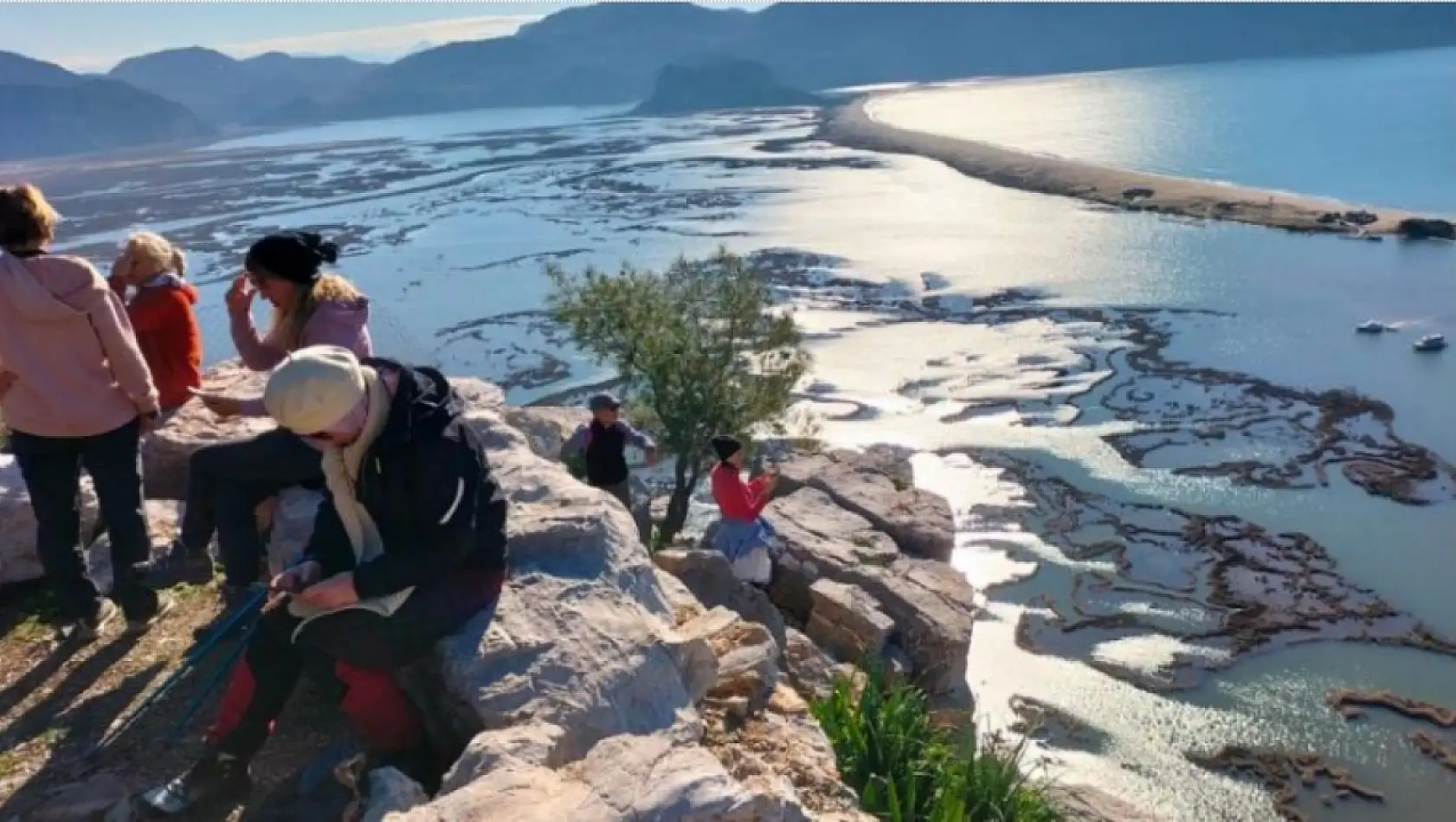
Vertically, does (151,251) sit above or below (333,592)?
above

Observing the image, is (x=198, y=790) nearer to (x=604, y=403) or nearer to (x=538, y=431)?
(x=604, y=403)

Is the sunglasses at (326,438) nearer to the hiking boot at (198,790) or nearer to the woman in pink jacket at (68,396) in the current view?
the hiking boot at (198,790)

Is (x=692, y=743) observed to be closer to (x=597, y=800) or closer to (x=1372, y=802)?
(x=597, y=800)

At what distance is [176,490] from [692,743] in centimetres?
456

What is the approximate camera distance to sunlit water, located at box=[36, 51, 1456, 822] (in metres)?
15.1

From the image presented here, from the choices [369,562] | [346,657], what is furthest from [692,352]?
[369,562]

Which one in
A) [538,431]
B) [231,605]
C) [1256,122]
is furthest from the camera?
[1256,122]

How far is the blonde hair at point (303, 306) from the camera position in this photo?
19.2 ft

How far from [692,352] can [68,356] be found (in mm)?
12351

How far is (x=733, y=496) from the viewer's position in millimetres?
10094

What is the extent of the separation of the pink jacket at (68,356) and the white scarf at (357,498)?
196 centimetres

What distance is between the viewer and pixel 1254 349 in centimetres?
3155

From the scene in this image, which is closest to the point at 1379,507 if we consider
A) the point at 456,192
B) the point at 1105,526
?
the point at 1105,526

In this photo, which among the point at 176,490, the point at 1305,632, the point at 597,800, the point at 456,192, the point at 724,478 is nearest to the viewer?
the point at 597,800
